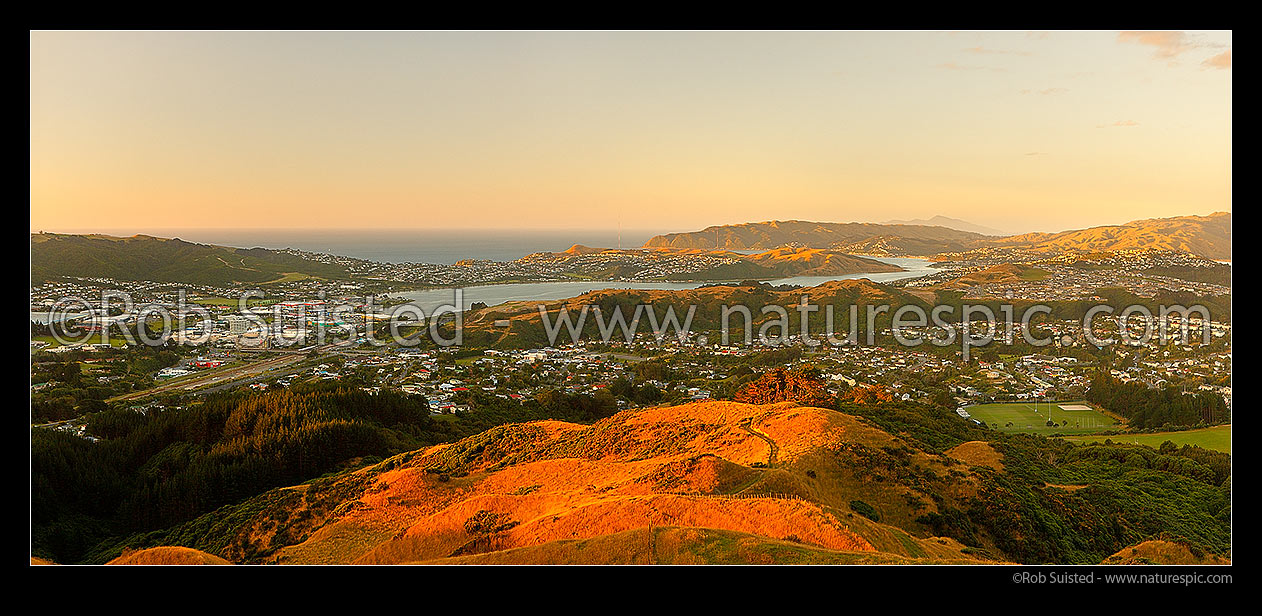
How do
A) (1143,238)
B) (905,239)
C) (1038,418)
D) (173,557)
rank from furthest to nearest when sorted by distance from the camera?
1. (905,239)
2. (1143,238)
3. (1038,418)
4. (173,557)

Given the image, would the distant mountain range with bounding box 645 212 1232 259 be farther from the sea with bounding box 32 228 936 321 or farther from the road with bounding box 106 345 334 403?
the road with bounding box 106 345 334 403

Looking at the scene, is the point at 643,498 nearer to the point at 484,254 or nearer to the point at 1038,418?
the point at 1038,418

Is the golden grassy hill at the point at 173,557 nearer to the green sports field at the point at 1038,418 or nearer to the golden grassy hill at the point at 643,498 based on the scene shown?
the golden grassy hill at the point at 643,498

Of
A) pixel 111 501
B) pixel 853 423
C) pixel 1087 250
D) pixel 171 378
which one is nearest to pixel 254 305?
pixel 171 378

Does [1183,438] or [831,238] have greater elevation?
[831,238]

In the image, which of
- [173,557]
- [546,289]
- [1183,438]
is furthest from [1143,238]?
[173,557]

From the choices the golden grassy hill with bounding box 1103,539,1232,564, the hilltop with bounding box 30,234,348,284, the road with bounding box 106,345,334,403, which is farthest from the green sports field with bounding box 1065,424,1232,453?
the hilltop with bounding box 30,234,348,284
